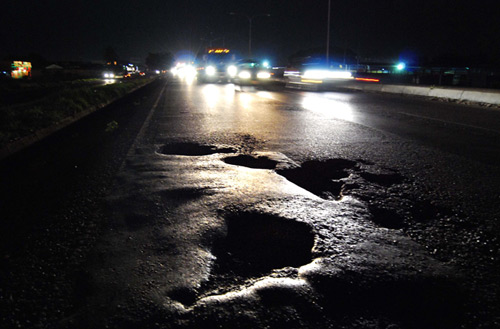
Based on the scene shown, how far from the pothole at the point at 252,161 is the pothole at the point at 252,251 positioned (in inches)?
73.0

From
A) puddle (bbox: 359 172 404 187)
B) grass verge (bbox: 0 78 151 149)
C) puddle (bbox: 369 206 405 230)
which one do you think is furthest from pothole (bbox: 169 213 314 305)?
grass verge (bbox: 0 78 151 149)

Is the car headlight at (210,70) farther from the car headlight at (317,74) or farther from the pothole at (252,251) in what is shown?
the pothole at (252,251)

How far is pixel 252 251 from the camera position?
2.59 m

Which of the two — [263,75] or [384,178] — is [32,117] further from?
[263,75]

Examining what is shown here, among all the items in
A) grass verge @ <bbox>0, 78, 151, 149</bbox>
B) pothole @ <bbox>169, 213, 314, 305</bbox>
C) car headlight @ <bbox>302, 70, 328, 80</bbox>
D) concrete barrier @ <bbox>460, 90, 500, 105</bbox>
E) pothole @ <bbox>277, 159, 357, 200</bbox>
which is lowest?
pothole @ <bbox>169, 213, 314, 305</bbox>

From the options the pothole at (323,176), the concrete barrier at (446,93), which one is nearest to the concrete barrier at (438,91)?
the concrete barrier at (446,93)

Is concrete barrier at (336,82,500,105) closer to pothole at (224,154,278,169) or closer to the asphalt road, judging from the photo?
the asphalt road

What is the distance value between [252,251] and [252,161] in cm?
282

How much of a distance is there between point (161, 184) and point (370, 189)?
2.41m

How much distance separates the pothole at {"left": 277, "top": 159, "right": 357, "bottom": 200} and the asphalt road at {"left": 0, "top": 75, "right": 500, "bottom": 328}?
26 mm

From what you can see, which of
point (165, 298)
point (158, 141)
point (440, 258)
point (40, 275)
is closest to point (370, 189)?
point (440, 258)

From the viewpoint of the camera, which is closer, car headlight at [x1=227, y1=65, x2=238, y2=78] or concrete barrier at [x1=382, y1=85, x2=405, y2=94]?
concrete barrier at [x1=382, y1=85, x2=405, y2=94]

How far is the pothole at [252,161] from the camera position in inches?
200

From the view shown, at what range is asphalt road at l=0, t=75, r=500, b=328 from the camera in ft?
6.52
